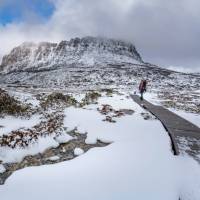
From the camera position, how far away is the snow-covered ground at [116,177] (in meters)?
5.26

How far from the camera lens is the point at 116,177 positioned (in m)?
5.97

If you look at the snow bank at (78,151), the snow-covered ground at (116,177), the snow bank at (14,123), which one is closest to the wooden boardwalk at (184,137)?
the snow-covered ground at (116,177)

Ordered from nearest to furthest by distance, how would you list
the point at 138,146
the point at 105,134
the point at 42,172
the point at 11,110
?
the point at 42,172 → the point at 138,146 → the point at 105,134 → the point at 11,110

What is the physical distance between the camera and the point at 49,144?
27.3 ft

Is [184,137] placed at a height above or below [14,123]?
above

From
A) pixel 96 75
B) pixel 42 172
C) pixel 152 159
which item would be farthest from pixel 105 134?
pixel 96 75

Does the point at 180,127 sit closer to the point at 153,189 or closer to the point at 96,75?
the point at 153,189

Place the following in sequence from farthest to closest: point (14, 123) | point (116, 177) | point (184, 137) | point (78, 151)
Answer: point (14, 123)
point (184, 137)
point (78, 151)
point (116, 177)

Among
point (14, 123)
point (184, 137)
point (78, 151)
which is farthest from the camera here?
point (14, 123)

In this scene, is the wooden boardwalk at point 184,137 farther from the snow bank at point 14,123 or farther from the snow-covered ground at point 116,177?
the snow bank at point 14,123

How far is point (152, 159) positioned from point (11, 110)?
24.6 feet

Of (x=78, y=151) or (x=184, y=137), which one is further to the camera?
(x=184, y=137)

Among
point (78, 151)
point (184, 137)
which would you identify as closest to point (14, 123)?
point (78, 151)

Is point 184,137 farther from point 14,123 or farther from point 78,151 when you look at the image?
point 14,123
